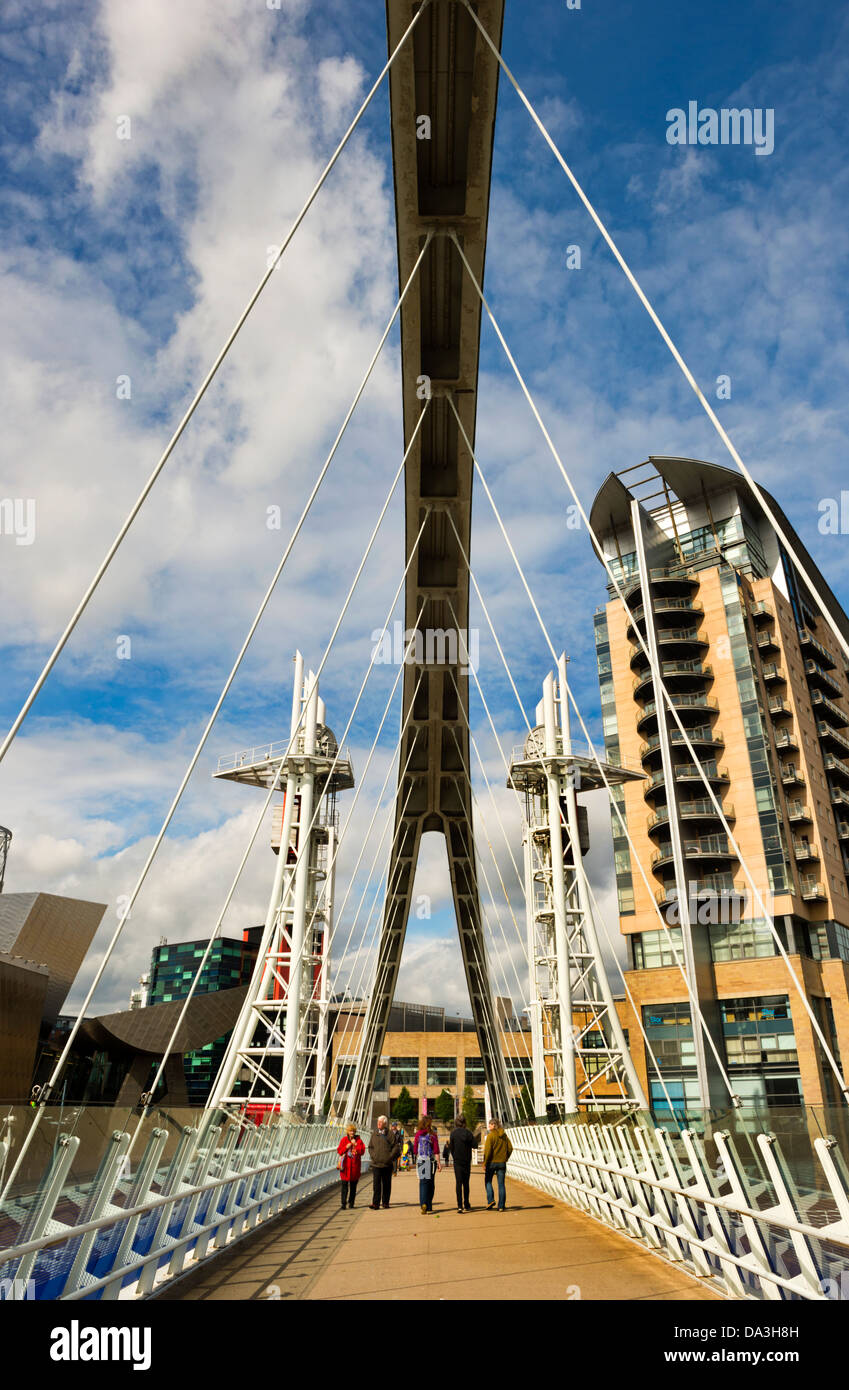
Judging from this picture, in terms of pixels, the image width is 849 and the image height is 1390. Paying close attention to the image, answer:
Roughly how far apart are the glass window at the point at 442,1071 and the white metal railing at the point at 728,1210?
222 ft

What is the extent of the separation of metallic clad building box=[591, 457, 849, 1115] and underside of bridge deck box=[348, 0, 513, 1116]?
17.4 meters

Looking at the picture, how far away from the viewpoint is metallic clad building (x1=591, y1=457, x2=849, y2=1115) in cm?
4512

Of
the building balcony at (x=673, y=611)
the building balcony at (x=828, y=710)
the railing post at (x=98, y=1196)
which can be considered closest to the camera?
the railing post at (x=98, y=1196)

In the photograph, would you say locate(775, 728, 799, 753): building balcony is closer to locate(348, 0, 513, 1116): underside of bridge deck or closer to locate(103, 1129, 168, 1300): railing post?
locate(348, 0, 513, 1116): underside of bridge deck

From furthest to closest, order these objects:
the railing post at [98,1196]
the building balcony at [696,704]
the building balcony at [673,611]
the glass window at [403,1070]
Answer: the glass window at [403,1070]
the building balcony at [673,611]
the building balcony at [696,704]
the railing post at [98,1196]

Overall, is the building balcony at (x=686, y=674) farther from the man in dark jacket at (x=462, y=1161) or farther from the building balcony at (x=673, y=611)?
the man in dark jacket at (x=462, y=1161)

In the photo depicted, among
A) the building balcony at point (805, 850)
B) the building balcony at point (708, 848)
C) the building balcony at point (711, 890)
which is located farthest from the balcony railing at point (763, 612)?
the building balcony at point (711, 890)

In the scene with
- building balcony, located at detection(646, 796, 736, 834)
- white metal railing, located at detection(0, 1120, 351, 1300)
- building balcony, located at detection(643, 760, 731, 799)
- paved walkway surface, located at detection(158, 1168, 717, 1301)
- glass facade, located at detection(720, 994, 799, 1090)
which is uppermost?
building balcony, located at detection(643, 760, 731, 799)

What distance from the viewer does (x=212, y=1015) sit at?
2125 inches

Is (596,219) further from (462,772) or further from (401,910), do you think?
(401,910)

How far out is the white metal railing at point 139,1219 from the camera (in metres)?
4.49

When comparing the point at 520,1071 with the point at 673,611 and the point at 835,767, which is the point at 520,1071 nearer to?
the point at 835,767

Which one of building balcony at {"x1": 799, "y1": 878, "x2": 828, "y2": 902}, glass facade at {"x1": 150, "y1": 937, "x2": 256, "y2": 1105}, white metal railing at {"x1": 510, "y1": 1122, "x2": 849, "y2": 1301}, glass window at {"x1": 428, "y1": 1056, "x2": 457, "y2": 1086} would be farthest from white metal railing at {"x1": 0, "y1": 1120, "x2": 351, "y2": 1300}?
glass window at {"x1": 428, "y1": 1056, "x2": 457, "y2": 1086}
